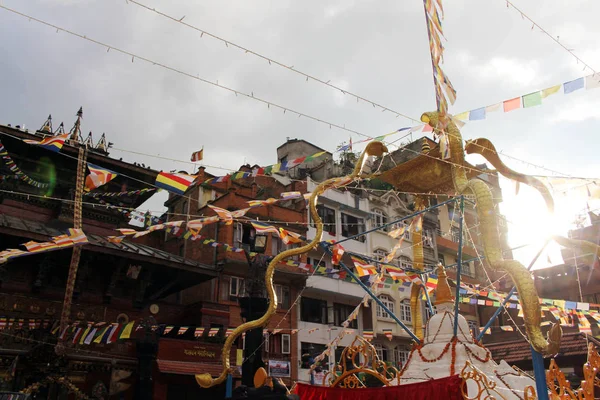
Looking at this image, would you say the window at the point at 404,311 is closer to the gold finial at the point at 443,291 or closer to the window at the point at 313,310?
the window at the point at 313,310

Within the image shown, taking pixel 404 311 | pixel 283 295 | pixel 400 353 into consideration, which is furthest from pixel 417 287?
pixel 404 311

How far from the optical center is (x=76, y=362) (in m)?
18.7

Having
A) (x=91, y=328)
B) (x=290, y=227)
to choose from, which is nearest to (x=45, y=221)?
(x=91, y=328)

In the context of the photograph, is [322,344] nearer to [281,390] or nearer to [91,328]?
[91,328]

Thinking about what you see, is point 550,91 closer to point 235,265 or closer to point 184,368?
point 184,368

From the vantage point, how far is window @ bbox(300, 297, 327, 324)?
101 ft

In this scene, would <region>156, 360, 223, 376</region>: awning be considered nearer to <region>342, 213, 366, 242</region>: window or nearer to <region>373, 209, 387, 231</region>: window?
<region>342, 213, 366, 242</region>: window

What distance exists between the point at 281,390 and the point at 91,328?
1338cm

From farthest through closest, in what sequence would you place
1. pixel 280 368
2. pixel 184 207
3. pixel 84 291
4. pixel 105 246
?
pixel 184 207 → pixel 280 368 → pixel 84 291 → pixel 105 246

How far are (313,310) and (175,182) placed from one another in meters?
19.1

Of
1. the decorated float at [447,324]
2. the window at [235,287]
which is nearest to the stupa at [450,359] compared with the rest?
the decorated float at [447,324]

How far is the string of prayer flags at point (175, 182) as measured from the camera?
46.9ft

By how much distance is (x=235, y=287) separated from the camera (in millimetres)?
28062

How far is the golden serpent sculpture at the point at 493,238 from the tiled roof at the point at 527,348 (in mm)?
11707
